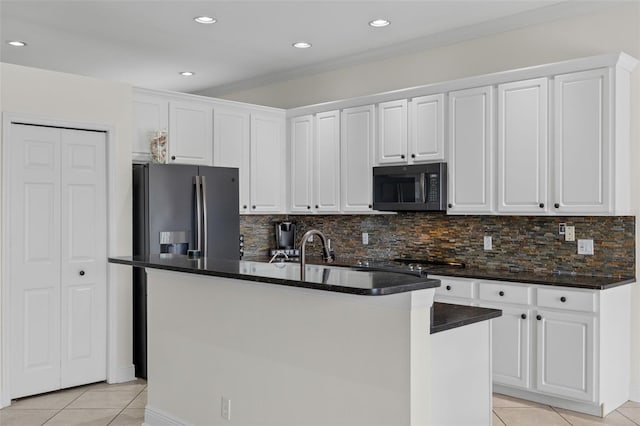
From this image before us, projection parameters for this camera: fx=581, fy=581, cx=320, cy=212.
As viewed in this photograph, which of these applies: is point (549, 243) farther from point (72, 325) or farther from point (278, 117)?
point (72, 325)

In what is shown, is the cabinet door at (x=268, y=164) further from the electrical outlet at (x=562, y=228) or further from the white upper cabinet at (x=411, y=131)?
the electrical outlet at (x=562, y=228)

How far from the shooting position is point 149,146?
16.5 feet

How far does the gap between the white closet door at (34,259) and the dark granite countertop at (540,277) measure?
9.37 feet

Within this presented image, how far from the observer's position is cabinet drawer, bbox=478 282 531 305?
4000 mm

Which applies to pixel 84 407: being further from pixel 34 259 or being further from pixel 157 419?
pixel 34 259

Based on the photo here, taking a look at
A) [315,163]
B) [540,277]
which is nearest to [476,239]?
[540,277]

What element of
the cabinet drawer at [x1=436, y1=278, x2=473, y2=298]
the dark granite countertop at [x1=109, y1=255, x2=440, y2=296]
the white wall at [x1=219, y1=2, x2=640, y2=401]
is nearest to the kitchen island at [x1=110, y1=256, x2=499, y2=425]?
the dark granite countertop at [x1=109, y1=255, x2=440, y2=296]

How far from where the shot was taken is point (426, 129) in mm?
4816

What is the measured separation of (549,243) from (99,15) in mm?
3868

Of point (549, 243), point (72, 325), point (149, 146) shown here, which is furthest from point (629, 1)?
point (72, 325)

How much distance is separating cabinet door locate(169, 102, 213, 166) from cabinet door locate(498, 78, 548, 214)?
8.67 feet

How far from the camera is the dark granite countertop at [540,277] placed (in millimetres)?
3760

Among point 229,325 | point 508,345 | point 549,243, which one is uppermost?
point 549,243

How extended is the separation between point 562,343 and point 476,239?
1.27m
